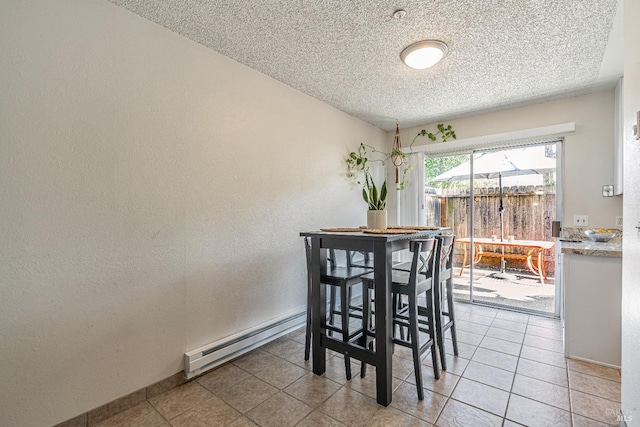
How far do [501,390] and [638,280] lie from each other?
3.67 ft

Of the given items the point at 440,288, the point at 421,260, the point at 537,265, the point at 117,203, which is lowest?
the point at 537,265

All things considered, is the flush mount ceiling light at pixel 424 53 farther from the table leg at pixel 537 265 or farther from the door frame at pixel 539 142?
the table leg at pixel 537 265

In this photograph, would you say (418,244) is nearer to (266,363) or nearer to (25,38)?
(266,363)

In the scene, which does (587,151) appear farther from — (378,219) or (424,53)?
(378,219)

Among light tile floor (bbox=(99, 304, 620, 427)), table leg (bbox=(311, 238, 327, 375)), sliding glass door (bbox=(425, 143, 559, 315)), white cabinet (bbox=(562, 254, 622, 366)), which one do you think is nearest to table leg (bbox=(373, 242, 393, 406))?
light tile floor (bbox=(99, 304, 620, 427))

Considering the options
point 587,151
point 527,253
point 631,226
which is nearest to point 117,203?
point 631,226

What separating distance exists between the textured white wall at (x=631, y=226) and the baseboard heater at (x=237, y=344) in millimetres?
2115

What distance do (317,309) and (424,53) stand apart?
194 cm

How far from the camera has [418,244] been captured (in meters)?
1.74

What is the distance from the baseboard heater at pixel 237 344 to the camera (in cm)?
190

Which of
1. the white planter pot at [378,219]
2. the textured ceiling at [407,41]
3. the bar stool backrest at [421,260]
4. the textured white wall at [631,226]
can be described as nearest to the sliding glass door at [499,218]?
the textured ceiling at [407,41]

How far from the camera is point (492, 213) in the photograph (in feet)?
13.7

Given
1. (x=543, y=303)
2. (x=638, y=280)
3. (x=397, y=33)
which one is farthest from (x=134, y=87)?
(x=543, y=303)

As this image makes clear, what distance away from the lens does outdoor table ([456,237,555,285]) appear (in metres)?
3.81
